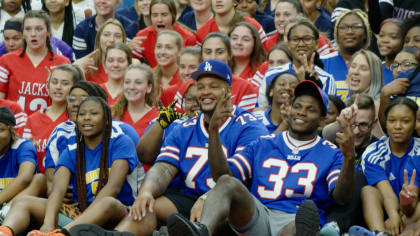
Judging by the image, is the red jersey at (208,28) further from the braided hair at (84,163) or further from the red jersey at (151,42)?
the braided hair at (84,163)

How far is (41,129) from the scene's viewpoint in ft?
26.2

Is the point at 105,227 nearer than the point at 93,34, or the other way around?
the point at 105,227

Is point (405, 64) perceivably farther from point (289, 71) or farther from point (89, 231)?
point (89, 231)

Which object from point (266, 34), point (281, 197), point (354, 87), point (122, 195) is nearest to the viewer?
point (281, 197)

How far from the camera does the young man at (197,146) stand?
20.3 ft

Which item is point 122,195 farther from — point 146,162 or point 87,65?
point 87,65

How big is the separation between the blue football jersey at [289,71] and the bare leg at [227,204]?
224 centimetres

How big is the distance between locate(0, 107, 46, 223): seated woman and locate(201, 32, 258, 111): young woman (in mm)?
1969

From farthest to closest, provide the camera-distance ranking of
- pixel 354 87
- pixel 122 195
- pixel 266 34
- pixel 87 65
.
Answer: pixel 266 34 → pixel 87 65 → pixel 354 87 → pixel 122 195

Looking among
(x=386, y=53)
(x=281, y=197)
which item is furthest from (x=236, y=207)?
(x=386, y=53)

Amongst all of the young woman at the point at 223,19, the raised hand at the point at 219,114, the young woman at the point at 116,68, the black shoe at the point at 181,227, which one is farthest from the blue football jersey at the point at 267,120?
the black shoe at the point at 181,227

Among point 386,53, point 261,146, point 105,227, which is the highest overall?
point 386,53

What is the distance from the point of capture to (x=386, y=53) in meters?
8.33

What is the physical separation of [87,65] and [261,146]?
3595 millimetres
